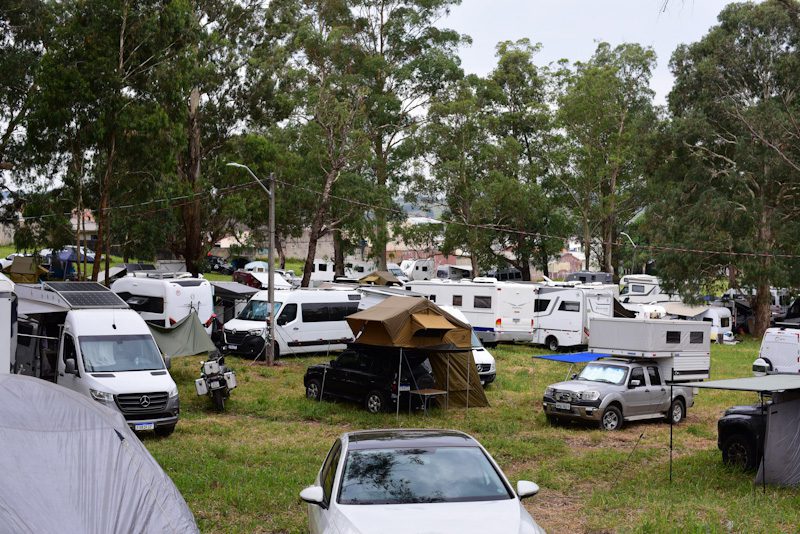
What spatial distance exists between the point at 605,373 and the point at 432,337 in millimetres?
3800

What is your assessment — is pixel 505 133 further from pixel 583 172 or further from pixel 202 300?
pixel 202 300

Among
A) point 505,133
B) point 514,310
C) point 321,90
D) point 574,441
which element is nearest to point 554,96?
point 505,133

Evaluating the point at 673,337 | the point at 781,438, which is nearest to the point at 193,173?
the point at 673,337

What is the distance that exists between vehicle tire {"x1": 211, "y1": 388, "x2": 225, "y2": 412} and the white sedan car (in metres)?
10.1

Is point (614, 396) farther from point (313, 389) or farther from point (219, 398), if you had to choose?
point (219, 398)

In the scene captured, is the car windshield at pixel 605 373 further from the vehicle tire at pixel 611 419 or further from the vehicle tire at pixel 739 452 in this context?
the vehicle tire at pixel 739 452

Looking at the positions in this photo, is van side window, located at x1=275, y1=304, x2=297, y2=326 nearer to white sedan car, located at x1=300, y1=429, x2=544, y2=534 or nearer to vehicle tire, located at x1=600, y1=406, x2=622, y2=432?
vehicle tire, located at x1=600, y1=406, x2=622, y2=432

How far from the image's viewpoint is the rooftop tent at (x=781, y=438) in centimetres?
1164

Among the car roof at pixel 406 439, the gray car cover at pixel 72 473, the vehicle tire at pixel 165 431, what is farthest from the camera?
the vehicle tire at pixel 165 431

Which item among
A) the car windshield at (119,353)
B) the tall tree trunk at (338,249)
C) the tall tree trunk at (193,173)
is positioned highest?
the tall tree trunk at (193,173)

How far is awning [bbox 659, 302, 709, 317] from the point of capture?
3786cm

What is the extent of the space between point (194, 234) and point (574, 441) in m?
26.0

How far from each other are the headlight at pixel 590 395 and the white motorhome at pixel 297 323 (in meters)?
10.8

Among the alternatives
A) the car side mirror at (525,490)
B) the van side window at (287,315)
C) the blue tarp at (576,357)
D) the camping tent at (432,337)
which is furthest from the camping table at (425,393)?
the car side mirror at (525,490)
